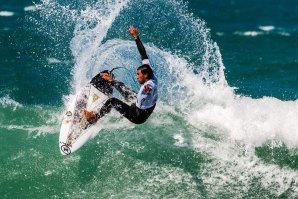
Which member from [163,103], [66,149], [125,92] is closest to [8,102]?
[66,149]

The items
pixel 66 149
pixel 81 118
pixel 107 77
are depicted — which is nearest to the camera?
pixel 66 149

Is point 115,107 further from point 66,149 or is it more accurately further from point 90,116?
point 66,149

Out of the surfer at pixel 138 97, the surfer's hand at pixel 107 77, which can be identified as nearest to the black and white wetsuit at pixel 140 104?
the surfer at pixel 138 97

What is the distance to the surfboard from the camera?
515 inches

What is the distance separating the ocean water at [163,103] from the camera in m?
12.6

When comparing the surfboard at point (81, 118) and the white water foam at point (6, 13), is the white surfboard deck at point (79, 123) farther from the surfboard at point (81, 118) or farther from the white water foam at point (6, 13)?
the white water foam at point (6, 13)

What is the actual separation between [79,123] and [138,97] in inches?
74.4

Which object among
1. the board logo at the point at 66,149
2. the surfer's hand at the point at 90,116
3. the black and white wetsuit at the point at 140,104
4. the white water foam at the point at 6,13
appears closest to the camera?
the black and white wetsuit at the point at 140,104

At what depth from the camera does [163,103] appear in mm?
15961

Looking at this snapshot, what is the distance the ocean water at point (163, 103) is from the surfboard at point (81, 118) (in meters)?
0.44

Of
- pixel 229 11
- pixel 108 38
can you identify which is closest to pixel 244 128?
pixel 108 38

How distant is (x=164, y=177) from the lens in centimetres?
1266

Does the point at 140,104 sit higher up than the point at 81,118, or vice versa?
the point at 140,104

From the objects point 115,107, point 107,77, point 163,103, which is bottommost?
point 163,103
